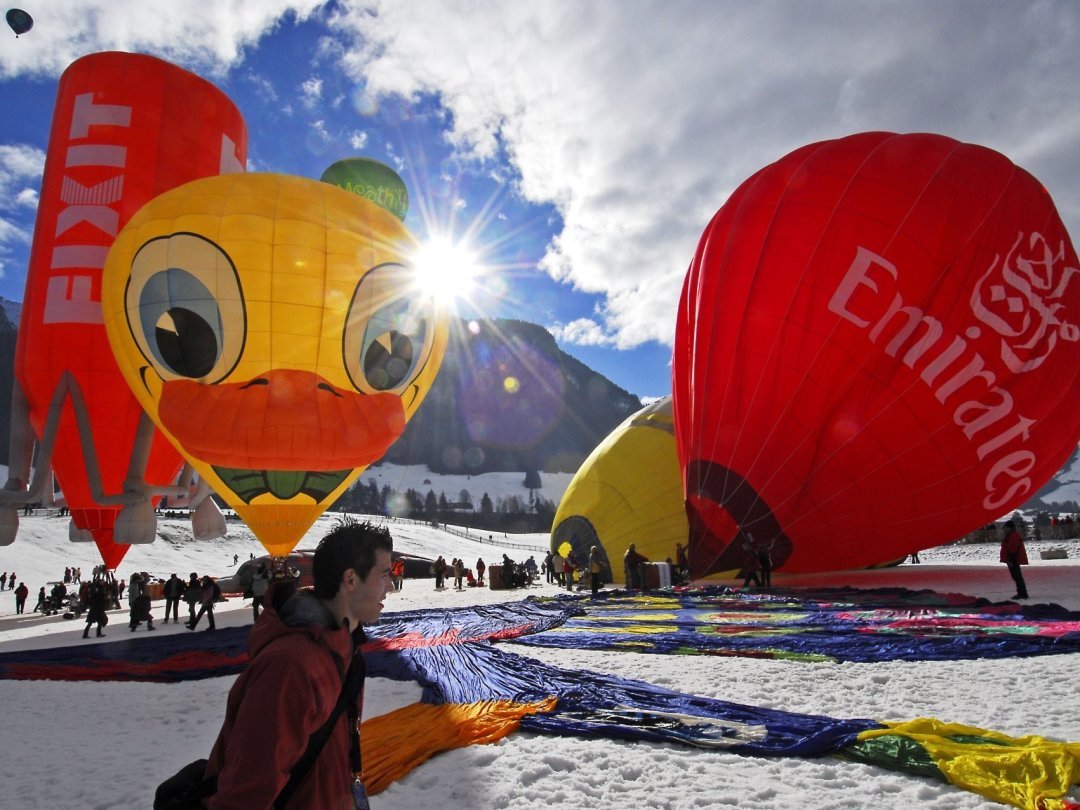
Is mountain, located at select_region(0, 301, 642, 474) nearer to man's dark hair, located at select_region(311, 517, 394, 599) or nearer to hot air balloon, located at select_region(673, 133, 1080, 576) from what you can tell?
hot air balloon, located at select_region(673, 133, 1080, 576)

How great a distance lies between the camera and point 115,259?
10008 mm

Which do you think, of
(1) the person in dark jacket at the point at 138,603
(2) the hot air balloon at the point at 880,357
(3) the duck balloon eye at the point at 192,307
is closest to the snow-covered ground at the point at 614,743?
(3) the duck balloon eye at the point at 192,307

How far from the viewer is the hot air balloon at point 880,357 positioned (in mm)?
9773

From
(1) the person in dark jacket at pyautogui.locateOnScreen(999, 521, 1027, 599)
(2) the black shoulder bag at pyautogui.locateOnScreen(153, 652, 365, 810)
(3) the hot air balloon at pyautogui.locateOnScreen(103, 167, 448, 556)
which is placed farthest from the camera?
(3) the hot air balloon at pyautogui.locateOnScreen(103, 167, 448, 556)

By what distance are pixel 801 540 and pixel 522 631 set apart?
206 inches

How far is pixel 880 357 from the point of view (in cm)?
977

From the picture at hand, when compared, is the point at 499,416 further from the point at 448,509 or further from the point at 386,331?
the point at 386,331

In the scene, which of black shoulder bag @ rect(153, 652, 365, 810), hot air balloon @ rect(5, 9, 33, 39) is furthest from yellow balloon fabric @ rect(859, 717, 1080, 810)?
hot air balloon @ rect(5, 9, 33, 39)

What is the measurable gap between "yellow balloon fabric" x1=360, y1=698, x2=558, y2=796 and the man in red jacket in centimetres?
219

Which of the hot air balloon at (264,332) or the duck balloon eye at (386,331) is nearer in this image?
the hot air balloon at (264,332)

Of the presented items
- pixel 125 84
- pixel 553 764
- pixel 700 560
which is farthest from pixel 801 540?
pixel 125 84

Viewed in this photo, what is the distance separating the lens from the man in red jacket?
1.38m

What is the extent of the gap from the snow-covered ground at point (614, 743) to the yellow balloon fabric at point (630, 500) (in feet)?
27.2

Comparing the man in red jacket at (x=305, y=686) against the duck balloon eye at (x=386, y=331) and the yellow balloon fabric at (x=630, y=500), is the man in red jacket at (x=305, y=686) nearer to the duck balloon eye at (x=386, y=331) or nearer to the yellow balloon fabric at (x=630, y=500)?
the duck balloon eye at (x=386, y=331)
